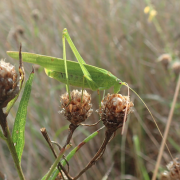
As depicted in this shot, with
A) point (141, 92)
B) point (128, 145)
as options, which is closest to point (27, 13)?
point (141, 92)

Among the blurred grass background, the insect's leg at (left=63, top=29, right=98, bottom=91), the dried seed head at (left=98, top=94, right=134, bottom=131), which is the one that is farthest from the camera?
the blurred grass background

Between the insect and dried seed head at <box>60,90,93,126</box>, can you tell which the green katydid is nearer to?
the insect

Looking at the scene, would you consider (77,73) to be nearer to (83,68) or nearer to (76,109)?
(83,68)

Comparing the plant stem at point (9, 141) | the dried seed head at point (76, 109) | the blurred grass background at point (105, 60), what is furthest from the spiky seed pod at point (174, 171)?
the blurred grass background at point (105, 60)

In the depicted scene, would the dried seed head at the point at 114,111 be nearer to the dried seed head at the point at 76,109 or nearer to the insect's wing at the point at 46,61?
the dried seed head at the point at 76,109

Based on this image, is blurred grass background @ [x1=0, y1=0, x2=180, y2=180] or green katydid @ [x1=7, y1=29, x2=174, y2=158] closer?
green katydid @ [x1=7, y1=29, x2=174, y2=158]

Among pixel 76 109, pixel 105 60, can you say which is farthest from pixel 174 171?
pixel 105 60

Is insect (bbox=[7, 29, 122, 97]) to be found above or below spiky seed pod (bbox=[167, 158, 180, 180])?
above

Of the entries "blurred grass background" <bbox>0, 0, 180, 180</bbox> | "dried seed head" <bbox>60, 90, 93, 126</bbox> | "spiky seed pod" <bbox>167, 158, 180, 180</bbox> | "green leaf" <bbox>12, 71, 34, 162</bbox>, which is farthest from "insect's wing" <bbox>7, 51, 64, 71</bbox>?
"blurred grass background" <bbox>0, 0, 180, 180</bbox>

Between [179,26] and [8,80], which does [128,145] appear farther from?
[8,80]
